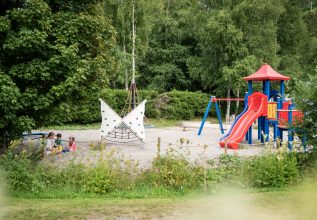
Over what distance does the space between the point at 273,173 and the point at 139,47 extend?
23536 mm

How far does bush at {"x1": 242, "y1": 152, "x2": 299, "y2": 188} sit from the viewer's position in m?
8.06

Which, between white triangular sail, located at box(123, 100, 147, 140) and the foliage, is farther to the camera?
the foliage

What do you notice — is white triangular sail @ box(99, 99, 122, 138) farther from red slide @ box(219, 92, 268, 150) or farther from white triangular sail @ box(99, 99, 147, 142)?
red slide @ box(219, 92, 268, 150)

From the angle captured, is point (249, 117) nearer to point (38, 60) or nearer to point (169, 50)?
point (38, 60)

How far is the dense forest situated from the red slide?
1.72 meters

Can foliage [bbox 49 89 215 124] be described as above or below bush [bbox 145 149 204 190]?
above

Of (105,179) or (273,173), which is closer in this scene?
(105,179)

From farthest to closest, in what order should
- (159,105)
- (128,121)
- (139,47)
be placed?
(139,47) → (159,105) → (128,121)

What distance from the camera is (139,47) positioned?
1201 inches

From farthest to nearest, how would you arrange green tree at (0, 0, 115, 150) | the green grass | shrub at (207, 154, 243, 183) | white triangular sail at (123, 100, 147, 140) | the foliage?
the foliage → white triangular sail at (123, 100, 147, 140) → green tree at (0, 0, 115, 150) → shrub at (207, 154, 243, 183) → the green grass

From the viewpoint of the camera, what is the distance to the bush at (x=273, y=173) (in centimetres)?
806

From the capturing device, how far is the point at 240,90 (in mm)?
30141

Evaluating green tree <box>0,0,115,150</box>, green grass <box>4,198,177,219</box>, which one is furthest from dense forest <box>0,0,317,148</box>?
green grass <box>4,198,177,219</box>

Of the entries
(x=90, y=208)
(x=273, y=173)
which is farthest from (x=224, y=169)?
(x=90, y=208)
